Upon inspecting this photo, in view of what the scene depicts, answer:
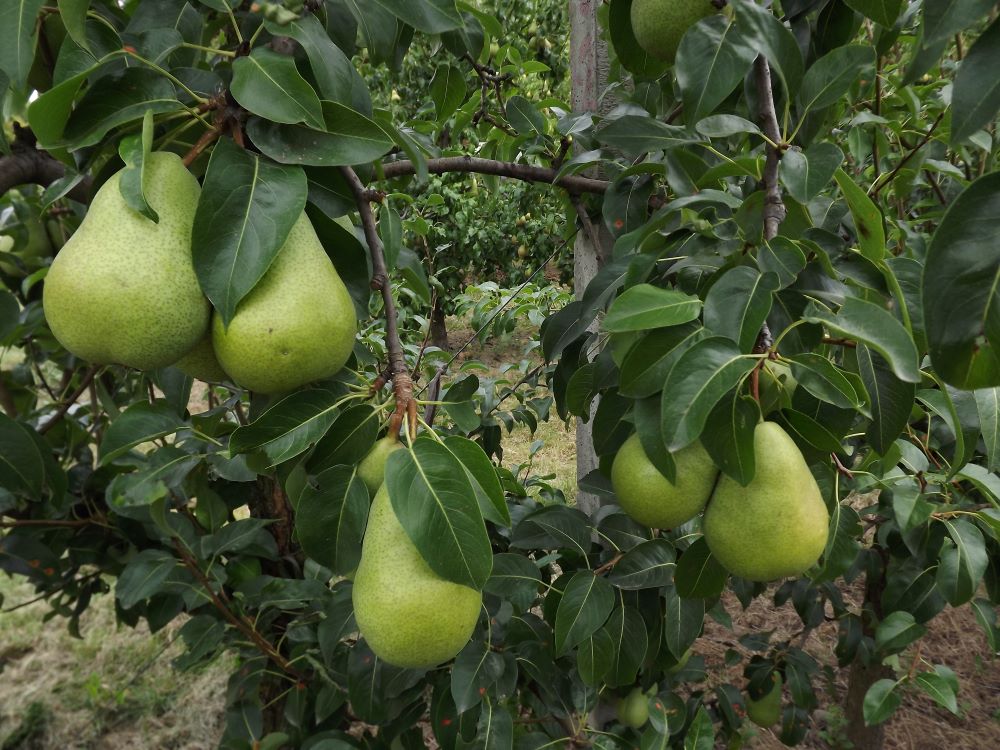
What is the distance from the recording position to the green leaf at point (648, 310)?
0.75 m

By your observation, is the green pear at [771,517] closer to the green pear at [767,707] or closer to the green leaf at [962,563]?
the green leaf at [962,563]

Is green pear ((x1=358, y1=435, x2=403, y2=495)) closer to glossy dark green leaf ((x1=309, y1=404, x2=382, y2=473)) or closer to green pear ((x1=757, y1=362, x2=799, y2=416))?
glossy dark green leaf ((x1=309, y1=404, x2=382, y2=473))

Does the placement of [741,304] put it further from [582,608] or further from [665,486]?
[582,608]

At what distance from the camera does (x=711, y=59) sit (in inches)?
33.9

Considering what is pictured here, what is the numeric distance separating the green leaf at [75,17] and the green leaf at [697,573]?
0.97 m

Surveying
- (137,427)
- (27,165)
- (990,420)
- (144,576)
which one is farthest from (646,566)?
(27,165)

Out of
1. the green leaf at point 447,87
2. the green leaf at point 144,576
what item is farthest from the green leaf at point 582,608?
the green leaf at point 447,87

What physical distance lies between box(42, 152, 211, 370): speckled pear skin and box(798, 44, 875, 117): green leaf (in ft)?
2.65

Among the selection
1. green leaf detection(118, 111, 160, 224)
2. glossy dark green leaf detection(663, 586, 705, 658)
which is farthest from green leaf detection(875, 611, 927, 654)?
green leaf detection(118, 111, 160, 224)

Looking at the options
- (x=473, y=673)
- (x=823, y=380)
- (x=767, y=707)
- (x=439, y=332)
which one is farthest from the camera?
(x=439, y=332)

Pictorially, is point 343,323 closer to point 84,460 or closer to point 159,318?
point 159,318

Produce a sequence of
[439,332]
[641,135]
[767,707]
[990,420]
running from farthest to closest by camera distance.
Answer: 1. [439,332]
2. [767,707]
3. [641,135]
4. [990,420]

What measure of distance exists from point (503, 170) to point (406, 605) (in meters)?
1.04

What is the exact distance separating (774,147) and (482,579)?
67 cm
